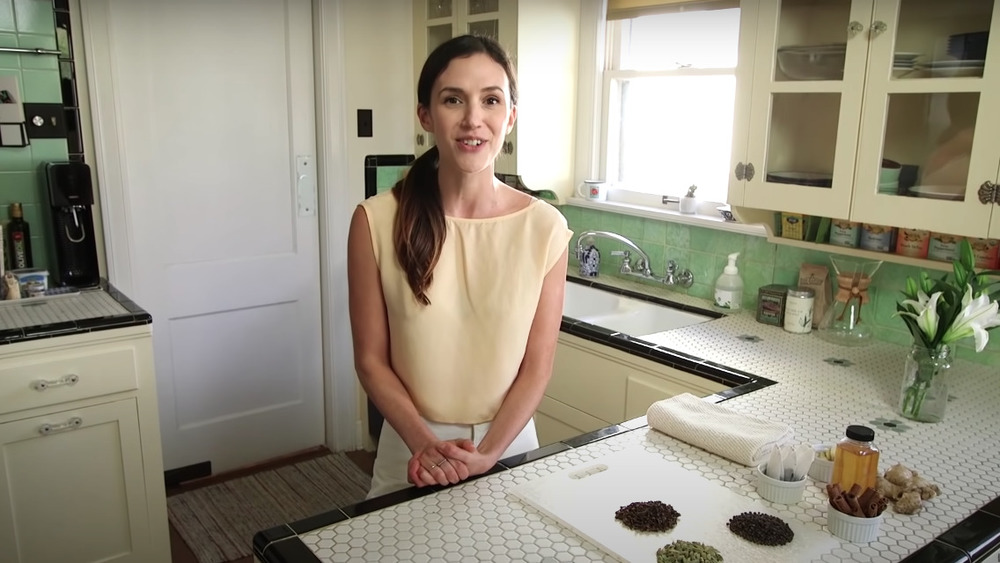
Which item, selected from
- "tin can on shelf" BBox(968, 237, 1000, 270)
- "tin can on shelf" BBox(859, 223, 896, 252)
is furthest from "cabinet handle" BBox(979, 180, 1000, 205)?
"tin can on shelf" BBox(859, 223, 896, 252)

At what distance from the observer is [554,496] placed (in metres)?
1.19

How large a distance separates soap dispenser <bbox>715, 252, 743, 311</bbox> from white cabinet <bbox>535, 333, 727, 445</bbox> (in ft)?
1.56

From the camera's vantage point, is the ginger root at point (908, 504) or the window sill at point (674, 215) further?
the window sill at point (674, 215)

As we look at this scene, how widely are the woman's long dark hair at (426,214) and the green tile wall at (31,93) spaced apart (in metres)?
1.68

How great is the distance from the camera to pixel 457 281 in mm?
1383

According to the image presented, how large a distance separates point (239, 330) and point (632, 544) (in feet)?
7.79

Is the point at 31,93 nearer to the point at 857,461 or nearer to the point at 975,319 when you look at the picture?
the point at 857,461

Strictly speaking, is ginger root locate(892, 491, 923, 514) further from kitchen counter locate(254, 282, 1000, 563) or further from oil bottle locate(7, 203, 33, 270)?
oil bottle locate(7, 203, 33, 270)

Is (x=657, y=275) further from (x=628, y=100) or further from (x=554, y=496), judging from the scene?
(x=554, y=496)

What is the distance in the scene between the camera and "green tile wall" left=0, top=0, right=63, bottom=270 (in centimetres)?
237

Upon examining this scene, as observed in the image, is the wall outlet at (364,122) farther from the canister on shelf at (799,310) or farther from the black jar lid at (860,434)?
the black jar lid at (860,434)

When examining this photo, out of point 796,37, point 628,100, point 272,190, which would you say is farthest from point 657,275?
point 272,190

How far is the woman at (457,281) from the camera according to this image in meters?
1.32

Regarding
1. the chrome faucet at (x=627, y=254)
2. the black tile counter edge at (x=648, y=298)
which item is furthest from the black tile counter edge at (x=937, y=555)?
the chrome faucet at (x=627, y=254)
